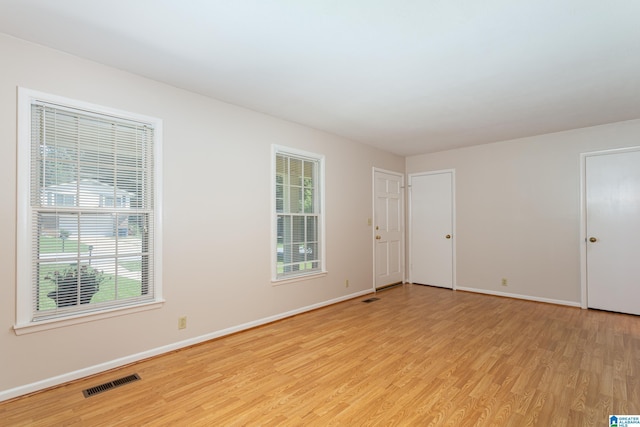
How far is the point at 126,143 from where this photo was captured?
2797mm

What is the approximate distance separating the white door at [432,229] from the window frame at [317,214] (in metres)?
2.39

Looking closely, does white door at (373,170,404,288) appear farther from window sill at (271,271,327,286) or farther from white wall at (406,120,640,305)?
window sill at (271,271,327,286)

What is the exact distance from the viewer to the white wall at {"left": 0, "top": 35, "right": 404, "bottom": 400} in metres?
A: 2.24

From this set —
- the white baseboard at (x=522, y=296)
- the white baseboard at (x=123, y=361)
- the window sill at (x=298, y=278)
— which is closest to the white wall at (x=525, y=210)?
the white baseboard at (x=522, y=296)

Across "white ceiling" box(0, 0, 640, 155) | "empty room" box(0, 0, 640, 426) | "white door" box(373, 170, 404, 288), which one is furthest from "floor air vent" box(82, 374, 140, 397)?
"white door" box(373, 170, 404, 288)

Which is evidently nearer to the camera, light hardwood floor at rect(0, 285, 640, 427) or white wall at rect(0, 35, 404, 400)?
light hardwood floor at rect(0, 285, 640, 427)

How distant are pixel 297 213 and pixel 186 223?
5.07 feet

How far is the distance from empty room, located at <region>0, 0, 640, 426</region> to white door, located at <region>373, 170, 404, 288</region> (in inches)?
39.1

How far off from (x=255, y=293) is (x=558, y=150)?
473 centimetres

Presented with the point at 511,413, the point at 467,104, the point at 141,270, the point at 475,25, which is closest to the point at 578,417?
the point at 511,413

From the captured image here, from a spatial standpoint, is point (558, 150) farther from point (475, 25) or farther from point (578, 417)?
point (578, 417)

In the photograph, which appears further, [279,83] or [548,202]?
[548,202]

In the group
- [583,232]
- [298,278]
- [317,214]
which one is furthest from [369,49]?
[583,232]

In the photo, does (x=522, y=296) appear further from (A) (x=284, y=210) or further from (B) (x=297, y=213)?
(A) (x=284, y=210)
